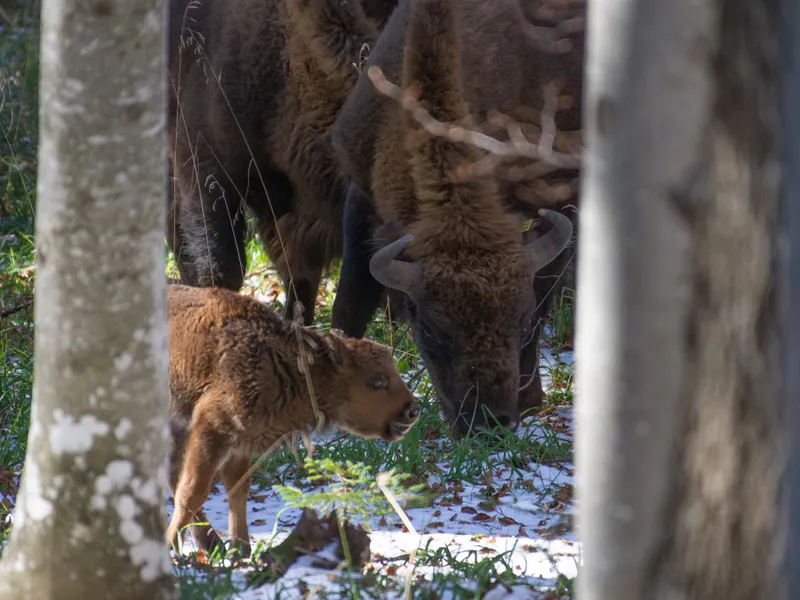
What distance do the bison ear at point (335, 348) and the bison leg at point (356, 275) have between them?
231 cm

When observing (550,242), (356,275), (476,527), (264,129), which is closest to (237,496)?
(476,527)

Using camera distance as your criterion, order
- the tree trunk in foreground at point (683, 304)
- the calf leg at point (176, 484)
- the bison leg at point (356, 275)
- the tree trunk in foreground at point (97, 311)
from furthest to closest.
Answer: the bison leg at point (356, 275) < the calf leg at point (176, 484) < the tree trunk in foreground at point (97, 311) < the tree trunk in foreground at point (683, 304)

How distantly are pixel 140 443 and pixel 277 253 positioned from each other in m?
4.86

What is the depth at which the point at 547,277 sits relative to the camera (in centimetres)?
657

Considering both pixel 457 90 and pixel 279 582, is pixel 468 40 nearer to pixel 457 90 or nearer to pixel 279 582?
pixel 457 90

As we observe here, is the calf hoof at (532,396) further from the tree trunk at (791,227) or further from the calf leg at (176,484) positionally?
the tree trunk at (791,227)

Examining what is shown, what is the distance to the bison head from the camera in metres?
5.66

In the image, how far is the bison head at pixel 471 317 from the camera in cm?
566

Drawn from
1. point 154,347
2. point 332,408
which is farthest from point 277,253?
point 154,347

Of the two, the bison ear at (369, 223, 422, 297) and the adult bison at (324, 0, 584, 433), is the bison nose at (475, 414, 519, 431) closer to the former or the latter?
the adult bison at (324, 0, 584, 433)

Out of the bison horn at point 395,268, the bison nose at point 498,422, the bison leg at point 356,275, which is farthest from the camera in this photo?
the bison leg at point 356,275

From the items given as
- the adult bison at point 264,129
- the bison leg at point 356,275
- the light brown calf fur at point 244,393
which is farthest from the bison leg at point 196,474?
the adult bison at point 264,129

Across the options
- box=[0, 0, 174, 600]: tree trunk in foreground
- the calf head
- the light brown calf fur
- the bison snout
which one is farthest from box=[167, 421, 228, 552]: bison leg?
the bison snout

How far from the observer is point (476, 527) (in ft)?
15.6
